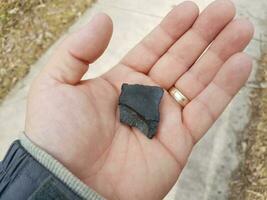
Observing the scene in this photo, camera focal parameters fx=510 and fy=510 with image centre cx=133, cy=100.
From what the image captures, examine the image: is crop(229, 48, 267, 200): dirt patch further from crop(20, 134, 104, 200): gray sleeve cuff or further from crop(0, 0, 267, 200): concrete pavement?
crop(20, 134, 104, 200): gray sleeve cuff

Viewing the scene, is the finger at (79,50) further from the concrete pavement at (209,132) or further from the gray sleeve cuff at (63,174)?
the concrete pavement at (209,132)

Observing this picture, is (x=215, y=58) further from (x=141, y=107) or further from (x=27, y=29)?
(x=27, y=29)

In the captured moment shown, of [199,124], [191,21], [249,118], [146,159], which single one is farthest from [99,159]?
[249,118]

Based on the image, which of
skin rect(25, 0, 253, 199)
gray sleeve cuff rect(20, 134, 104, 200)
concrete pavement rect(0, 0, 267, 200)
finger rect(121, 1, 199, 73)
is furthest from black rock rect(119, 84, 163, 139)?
concrete pavement rect(0, 0, 267, 200)

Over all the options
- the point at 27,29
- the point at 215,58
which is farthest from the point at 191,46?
the point at 27,29

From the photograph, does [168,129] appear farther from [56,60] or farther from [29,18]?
[29,18]

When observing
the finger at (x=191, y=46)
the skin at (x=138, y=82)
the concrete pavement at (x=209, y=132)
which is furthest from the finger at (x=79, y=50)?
the concrete pavement at (x=209, y=132)
